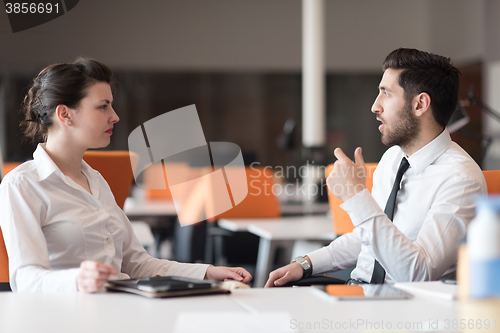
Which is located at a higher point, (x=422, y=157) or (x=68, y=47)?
(x=68, y=47)

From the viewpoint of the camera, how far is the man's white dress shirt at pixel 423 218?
149 cm

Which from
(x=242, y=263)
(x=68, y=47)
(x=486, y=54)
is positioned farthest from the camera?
(x=486, y=54)

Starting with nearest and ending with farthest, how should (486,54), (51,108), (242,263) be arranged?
(51,108)
(242,263)
(486,54)

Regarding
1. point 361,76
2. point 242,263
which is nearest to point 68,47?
point 242,263

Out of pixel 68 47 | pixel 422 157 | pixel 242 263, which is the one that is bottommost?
pixel 242 263

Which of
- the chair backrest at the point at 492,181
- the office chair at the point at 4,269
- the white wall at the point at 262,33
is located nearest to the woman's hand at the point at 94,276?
the office chair at the point at 4,269

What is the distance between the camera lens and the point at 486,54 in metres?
6.51

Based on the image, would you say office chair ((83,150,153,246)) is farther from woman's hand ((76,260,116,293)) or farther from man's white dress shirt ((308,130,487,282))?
woman's hand ((76,260,116,293))

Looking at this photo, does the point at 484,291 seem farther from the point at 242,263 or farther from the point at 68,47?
the point at 68,47

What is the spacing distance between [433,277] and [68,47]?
3.77 m

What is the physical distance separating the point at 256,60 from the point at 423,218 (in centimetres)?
623

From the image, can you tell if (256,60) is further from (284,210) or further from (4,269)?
(4,269)

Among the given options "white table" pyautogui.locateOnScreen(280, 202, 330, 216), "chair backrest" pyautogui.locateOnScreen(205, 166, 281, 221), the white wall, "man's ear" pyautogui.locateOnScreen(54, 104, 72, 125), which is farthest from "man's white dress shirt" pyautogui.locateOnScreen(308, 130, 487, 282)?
the white wall

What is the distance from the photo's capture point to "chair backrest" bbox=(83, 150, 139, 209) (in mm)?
2418
